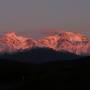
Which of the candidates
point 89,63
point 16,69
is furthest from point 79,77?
point 16,69

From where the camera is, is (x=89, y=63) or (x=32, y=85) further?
(x=89, y=63)

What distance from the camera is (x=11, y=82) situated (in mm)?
99938

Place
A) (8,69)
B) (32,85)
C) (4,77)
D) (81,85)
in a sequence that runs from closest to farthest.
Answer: (81,85), (32,85), (4,77), (8,69)

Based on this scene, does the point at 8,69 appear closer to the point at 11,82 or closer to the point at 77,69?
the point at 11,82

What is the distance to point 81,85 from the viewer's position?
241 feet

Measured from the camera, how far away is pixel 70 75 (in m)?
80.7

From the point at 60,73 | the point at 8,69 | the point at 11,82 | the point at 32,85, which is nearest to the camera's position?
the point at 32,85

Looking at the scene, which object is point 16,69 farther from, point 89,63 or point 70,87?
point 70,87

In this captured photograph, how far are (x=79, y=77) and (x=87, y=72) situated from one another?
286 cm

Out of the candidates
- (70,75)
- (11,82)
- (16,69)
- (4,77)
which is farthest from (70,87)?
(16,69)

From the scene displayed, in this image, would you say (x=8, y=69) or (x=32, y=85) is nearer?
(x=32, y=85)

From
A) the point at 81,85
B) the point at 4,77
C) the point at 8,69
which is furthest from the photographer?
the point at 8,69

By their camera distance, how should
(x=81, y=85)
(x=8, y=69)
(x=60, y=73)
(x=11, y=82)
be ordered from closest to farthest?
(x=81, y=85)
(x=60, y=73)
(x=11, y=82)
(x=8, y=69)

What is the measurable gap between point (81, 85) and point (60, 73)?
10923 millimetres
